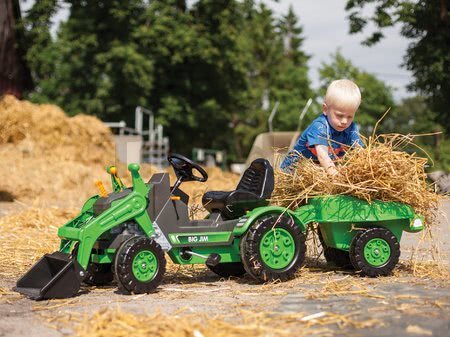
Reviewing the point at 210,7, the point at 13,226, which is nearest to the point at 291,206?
the point at 13,226

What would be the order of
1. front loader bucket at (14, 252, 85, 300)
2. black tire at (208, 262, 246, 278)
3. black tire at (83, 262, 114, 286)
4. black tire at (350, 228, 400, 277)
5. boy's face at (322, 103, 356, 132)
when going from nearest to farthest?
front loader bucket at (14, 252, 85, 300), black tire at (83, 262, 114, 286), black tire at (350, 228, 400, 277), black tire at (208, 262, 246, 278), boy's face at (322, 103, 356, 132)

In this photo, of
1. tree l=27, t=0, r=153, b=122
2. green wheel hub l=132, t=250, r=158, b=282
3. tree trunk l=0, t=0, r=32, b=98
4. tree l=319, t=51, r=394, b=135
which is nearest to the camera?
green wheel hub l=132, t=250, r=158, b=282

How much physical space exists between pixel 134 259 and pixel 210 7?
32815 mm

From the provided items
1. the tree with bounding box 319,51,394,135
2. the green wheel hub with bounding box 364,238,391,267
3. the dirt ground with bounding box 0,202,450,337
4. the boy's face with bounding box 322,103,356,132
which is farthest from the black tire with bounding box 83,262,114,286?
the tree with bounding box 319,51,394,135

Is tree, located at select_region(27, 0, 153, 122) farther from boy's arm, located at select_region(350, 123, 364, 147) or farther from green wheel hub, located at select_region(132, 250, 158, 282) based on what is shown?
green wheel hub, located at select_region(132, 250, 158, 282)

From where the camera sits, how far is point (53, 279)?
5.31 meters

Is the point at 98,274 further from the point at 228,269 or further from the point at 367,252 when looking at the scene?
the point at 367,252

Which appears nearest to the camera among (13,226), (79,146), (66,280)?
(66,280)

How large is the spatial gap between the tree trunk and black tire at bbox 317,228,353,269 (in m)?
22.8

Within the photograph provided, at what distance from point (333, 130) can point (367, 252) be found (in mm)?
1164

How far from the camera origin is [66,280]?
17.6 feet

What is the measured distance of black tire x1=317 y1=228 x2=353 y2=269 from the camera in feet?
22.1

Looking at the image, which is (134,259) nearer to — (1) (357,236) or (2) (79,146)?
(1) (357,236)

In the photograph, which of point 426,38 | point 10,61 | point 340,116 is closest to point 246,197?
point 340,116
